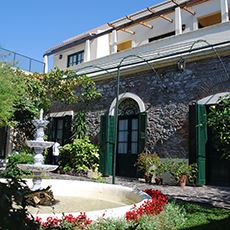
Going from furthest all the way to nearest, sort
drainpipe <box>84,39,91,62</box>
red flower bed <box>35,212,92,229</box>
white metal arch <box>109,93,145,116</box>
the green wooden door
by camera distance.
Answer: drainpipe <box>84,39,91,62</box>, white metal arch <box>109,93,145,116</box>, the green wooden door, red flower bed <box>35,212,92,229</box>

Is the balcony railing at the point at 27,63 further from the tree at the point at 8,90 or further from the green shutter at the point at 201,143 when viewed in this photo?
the green shutter at the point at 201,143

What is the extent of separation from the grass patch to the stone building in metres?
2.65

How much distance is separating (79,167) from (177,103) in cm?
466

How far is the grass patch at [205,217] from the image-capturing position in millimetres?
4996

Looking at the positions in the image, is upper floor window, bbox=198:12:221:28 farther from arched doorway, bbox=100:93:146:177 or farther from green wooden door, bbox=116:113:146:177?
green wooden door, bbox=116:113:146:177

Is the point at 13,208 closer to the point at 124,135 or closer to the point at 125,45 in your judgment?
the point at 124,135

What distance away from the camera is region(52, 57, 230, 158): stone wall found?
10.2 metres

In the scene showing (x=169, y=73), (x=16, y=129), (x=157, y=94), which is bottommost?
(x=16, y=129)

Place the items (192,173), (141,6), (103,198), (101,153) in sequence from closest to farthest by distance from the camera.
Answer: (103,198) < (192,173) < (101,153) < (141,6)

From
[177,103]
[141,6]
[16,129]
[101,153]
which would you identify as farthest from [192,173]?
[141,6]

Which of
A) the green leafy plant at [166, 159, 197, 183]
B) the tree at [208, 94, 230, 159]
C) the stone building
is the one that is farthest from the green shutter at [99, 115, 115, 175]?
the tree at [208, 94, 230, 159]

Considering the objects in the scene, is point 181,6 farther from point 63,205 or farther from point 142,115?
point 63,205

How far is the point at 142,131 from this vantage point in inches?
453

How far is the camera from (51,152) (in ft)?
48.9
